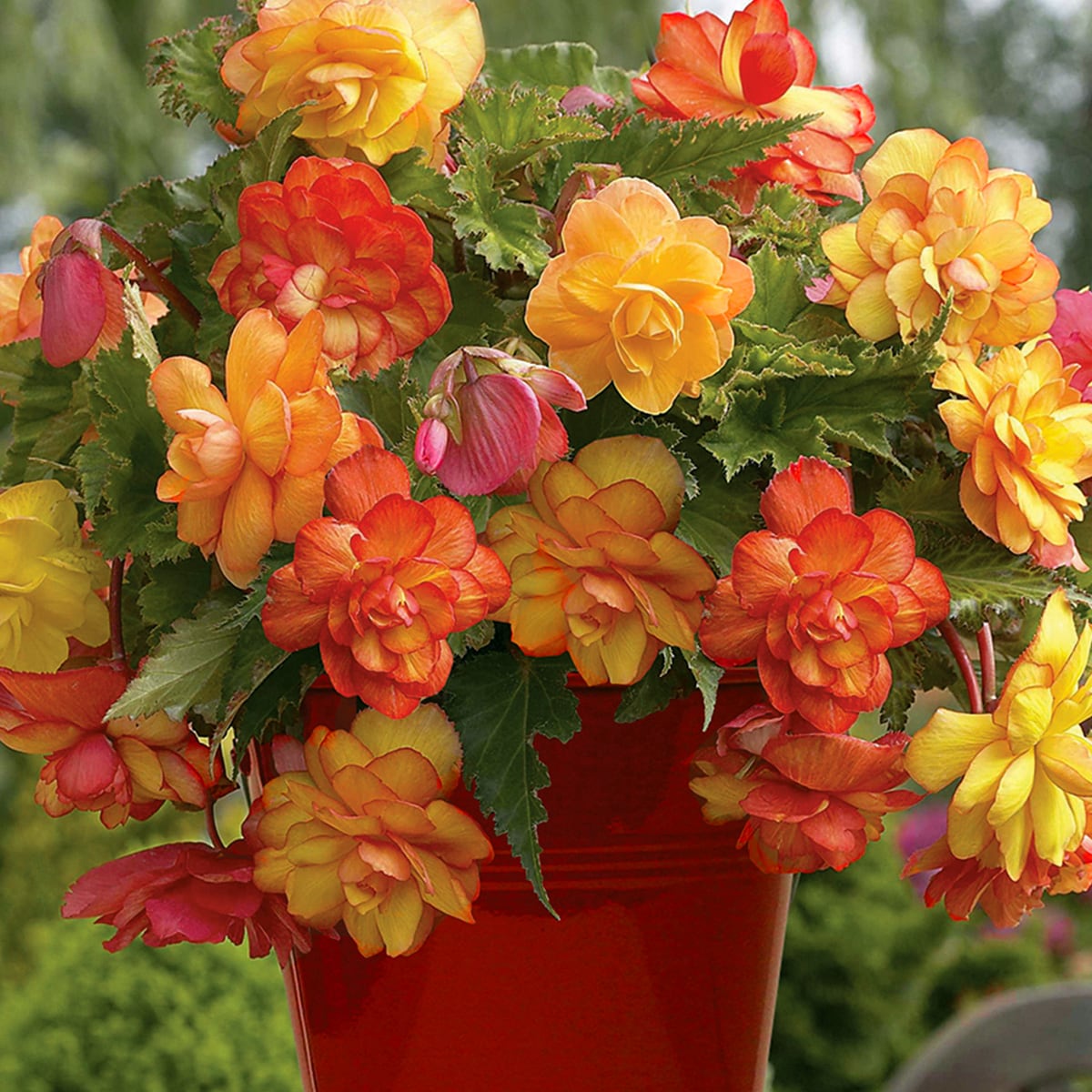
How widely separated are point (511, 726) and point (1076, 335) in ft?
1.04

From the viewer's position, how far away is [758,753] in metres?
0.50

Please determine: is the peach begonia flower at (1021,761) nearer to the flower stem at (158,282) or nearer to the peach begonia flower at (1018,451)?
the peach begonia flower at (1018,451)

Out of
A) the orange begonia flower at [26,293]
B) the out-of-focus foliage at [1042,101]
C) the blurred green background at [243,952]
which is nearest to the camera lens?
the orange begonia flower at [26,293]

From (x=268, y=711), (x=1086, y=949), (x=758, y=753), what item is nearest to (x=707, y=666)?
(x=758, y=753)

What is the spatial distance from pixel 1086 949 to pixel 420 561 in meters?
4.04

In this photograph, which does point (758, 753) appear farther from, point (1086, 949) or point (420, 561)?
point (1086, 949)

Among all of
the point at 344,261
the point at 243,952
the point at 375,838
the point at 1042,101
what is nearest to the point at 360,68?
the point at 344,261

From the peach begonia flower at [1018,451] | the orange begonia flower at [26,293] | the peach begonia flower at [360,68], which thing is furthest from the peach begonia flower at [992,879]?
the orange begonia flower at [26,293]

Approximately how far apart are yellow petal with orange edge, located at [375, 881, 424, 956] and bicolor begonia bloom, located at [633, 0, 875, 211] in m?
0.34

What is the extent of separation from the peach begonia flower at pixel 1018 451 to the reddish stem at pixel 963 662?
0.14 ft

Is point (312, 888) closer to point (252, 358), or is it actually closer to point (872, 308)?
point (252, 358)

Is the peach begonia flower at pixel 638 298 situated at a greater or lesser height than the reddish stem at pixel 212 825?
greater

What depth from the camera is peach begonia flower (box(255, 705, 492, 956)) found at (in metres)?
0.49

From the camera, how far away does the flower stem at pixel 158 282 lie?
56cm
